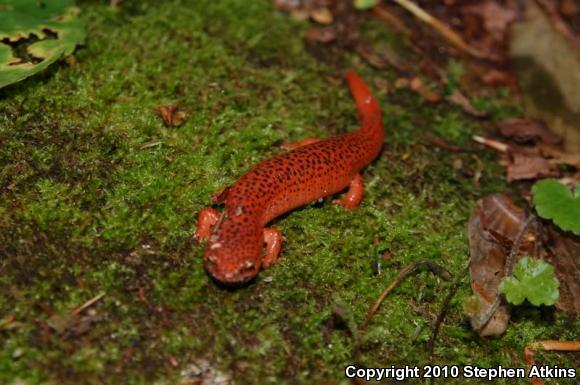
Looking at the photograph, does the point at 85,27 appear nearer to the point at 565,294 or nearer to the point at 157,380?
the point at 157,380

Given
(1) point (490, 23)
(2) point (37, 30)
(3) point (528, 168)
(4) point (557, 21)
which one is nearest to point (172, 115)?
(2) point (37, 30)

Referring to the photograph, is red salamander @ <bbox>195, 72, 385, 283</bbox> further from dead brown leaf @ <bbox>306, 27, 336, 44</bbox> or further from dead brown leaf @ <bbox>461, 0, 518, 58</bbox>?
dead brown leaf @ <bbox>461, 0, 518, 58</bbox>

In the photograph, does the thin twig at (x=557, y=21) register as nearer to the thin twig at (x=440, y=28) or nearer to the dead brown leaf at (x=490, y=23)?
the dead brown leaf at (x=490, y=23)

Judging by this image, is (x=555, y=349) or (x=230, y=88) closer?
(x=555, y=349)

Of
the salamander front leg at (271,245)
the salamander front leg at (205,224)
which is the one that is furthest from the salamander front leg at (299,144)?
the salamander front leg at (205,224)

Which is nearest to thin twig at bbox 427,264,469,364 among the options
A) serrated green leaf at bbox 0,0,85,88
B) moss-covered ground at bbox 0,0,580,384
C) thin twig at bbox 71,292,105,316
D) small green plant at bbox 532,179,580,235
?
moss-covered ground at bbox 0,0,580,384

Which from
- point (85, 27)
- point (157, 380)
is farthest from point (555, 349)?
point (85, 27)

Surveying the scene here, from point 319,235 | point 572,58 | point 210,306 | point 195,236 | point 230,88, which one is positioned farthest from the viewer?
point 572,58

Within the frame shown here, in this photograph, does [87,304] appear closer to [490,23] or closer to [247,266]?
[247,266]
